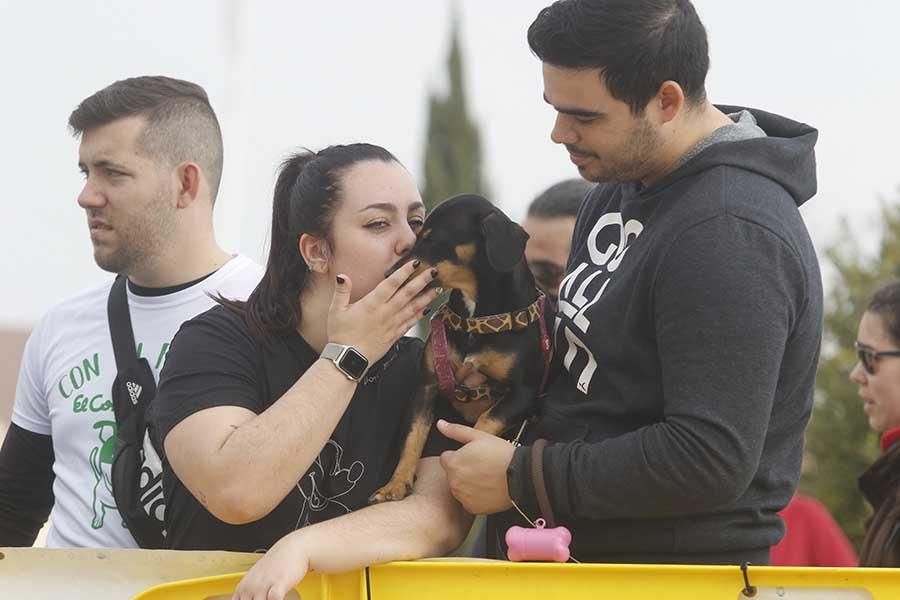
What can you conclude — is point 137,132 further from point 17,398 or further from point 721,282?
point 721,282

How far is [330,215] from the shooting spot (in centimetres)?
310

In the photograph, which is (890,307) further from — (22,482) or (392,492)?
(22,482)

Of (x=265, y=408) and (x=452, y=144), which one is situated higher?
(x=265, y=408)

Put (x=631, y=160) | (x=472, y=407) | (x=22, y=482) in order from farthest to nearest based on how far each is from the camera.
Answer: (x=22, y=482) → (x=472, y=407) → (x=631, y=160)

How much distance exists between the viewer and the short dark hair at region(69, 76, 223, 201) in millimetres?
4031

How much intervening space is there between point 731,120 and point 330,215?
0.93 m

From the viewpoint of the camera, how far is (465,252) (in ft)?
9.98

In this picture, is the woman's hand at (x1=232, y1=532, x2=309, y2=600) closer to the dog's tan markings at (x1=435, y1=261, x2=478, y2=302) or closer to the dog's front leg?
the dog's front leg

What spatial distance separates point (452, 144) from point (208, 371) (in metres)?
18.8

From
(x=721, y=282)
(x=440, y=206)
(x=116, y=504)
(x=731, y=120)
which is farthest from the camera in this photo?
(x=116, y=504)

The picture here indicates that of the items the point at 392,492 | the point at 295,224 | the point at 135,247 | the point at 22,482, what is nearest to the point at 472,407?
the point at 392,492

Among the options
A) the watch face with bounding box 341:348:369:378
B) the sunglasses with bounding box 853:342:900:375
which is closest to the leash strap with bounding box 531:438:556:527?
the watch face with bounding box 341:348:369:378

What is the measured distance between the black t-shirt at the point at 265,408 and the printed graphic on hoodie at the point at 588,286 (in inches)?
15.0

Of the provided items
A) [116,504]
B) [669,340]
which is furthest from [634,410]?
[116,504]
